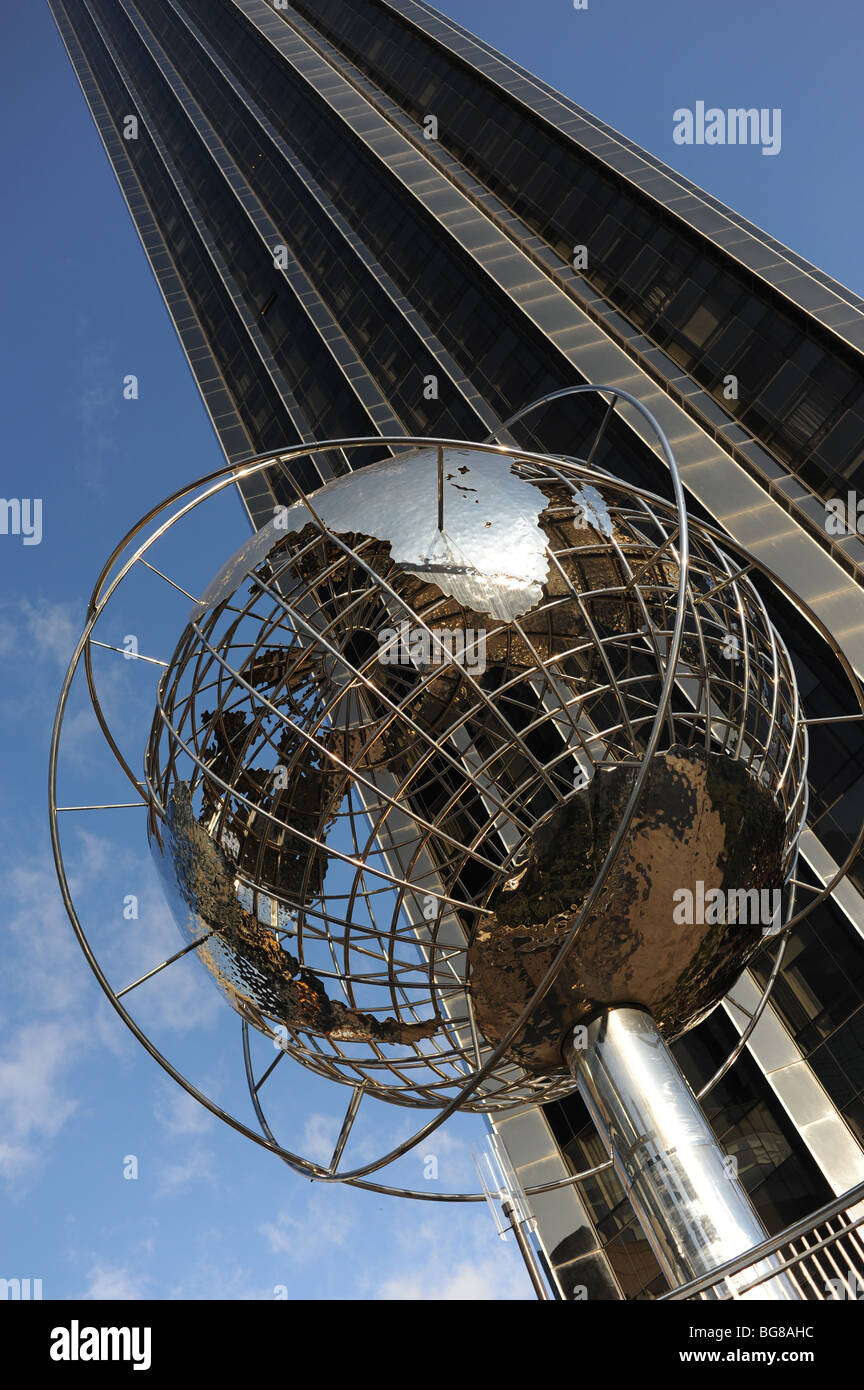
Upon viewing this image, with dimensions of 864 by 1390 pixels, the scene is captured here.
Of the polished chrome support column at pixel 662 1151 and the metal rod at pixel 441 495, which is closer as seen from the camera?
the polished chrome support column at pixel 662 1151

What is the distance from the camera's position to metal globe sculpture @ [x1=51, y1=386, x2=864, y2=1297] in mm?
5465

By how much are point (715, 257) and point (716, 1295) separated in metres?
17.8

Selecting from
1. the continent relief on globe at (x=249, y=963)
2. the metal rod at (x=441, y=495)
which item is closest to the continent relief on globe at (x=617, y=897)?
the continent relief on globe at (x=249, y=963)

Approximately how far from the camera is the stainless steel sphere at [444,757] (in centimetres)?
565

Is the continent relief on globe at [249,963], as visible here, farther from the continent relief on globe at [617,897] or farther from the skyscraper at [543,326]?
the skyscraper at [543,326]

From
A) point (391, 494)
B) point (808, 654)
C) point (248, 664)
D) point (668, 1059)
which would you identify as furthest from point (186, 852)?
point (808, 654)

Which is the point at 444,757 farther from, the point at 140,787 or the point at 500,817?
the point at 140,787

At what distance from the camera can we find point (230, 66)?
41.7 m

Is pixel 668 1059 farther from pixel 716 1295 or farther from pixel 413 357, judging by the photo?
pixel 413 357

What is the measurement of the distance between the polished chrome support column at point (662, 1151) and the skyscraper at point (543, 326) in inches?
63.8

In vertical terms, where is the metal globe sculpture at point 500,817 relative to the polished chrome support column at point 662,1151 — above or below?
above

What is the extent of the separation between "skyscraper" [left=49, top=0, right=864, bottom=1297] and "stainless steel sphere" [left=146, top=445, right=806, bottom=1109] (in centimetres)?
188

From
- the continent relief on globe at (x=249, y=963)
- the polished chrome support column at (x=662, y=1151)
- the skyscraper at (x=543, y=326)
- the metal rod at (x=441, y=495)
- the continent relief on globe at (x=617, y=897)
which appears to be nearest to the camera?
the polished chrome support column at (x=662, y=1151)

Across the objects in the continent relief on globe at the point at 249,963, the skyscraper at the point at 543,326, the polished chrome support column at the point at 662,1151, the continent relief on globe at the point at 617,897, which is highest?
the skyscraper at the point at 543,326
